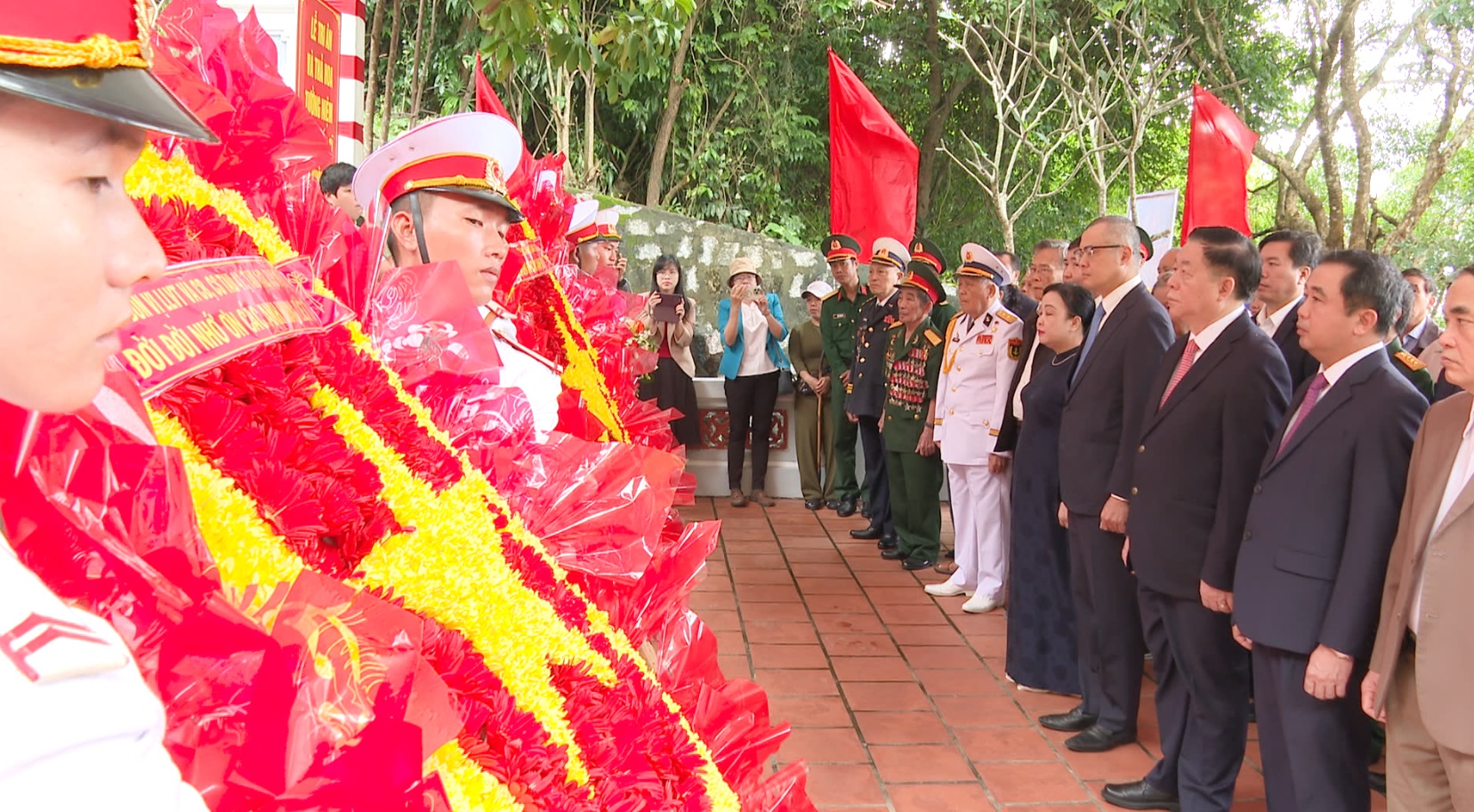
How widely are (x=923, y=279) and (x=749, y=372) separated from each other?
1755 millimetres

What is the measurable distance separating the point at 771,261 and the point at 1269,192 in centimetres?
1227

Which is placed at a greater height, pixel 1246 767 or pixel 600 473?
pixel 600 473

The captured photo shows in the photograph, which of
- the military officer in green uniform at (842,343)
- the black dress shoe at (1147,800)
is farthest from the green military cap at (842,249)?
the black dress shoe at (1147,800)

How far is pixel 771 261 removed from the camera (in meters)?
11.4

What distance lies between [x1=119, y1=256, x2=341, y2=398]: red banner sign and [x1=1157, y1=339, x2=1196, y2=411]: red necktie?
2543mm

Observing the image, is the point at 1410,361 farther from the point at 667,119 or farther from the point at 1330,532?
the point at 667,119

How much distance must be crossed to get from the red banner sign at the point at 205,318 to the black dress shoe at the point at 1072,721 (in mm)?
3194

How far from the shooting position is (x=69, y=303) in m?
0.42

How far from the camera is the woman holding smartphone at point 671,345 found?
6.99 m

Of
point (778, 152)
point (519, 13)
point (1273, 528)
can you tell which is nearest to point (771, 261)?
point (778, 152)

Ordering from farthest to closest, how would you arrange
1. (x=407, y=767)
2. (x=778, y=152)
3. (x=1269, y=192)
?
(x=1269, y=192) → (x=778, y=152) → (x=407, y=767)

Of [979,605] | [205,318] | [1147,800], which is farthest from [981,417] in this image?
[205,318]

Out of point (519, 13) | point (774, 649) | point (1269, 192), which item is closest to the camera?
point (519, 13)

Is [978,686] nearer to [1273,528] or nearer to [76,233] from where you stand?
[1273,528]
